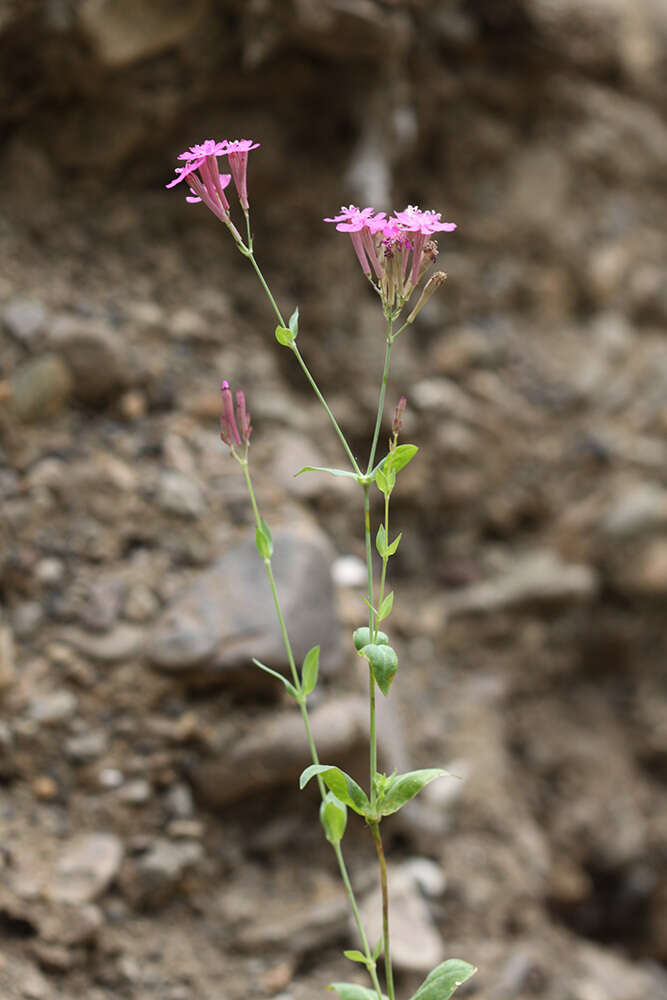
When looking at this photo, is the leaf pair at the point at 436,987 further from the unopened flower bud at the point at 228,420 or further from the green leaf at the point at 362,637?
the unopened flower bud at the point at 228,420

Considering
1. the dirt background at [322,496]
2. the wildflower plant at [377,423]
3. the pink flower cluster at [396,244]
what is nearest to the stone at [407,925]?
the dirt background at [322,496]

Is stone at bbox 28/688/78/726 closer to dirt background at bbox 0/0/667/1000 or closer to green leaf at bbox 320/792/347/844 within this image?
dirt background at bbox 0/0/667/1000

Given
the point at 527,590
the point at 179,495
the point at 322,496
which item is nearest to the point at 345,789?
the point at 179,495

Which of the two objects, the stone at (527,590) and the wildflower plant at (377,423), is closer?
the wildflower plant at (377,423)

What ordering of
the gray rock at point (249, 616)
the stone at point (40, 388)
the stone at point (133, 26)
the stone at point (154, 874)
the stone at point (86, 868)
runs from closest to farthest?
the stone at point (86, 868) < the stone at point (154, 874) < the gray rock at point (249, 616) < the stone at point (40, 388) < the stone at point (133, 26)

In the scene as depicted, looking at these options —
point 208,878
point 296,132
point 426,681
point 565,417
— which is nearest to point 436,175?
point 296,132

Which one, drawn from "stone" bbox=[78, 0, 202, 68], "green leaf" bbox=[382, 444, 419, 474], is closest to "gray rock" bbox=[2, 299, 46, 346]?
"stone" bbox=[78, 0, 202, 68]
